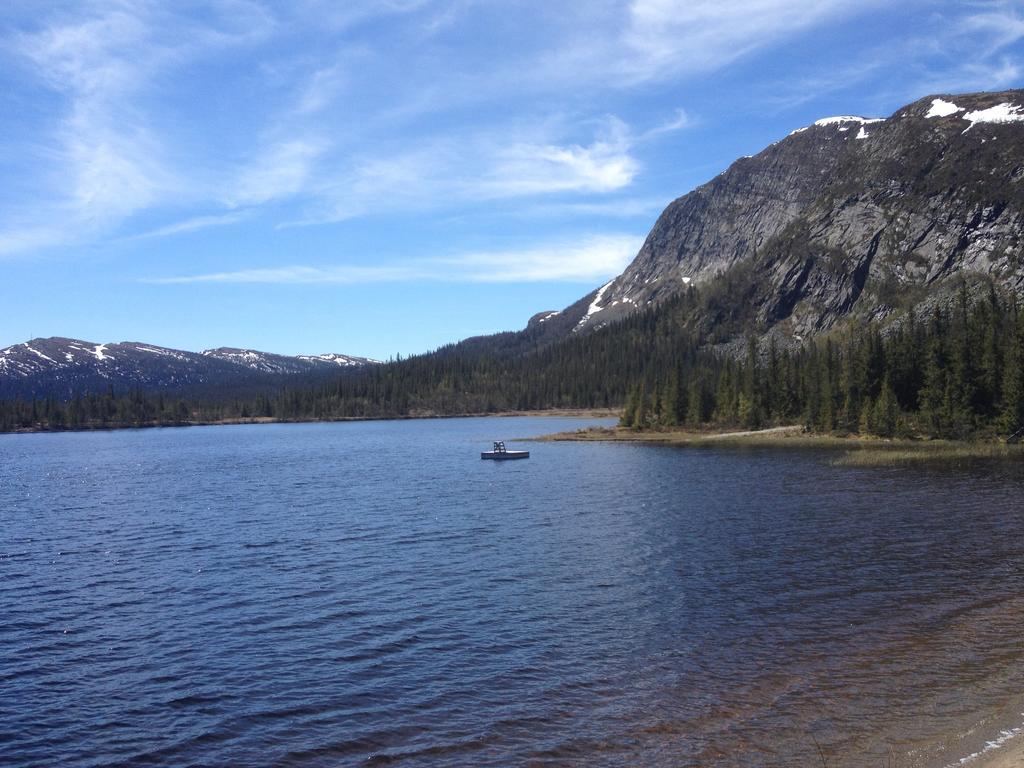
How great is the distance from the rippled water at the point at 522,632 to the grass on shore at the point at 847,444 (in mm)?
25163

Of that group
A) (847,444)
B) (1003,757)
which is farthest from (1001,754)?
(847,444)

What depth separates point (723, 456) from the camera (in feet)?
319

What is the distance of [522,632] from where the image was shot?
2750 cm

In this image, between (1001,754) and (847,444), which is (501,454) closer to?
(847,444)

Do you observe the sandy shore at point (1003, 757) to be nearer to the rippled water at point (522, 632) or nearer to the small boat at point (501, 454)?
the rippled water at point (522, 632)

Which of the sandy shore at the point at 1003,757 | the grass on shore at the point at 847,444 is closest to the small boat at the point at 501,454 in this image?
the grass on shore at the point at 847,444

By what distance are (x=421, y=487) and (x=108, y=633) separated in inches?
1779

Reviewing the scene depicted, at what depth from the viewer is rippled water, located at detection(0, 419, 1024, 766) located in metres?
19.4

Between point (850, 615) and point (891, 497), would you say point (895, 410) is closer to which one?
point (891, 497)

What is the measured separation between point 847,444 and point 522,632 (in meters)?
89.0

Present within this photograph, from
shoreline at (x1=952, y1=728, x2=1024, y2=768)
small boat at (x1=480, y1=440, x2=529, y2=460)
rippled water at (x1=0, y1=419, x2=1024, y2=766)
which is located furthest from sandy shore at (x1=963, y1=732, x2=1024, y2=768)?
small boat at (x1=480, y1=440, x2=529, y2=460)

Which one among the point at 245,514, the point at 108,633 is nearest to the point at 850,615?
the point at 108,633

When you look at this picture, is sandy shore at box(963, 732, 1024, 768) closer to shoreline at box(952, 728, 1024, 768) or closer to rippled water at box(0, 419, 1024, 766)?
shoreline at box(952, 728, 1024, 768)

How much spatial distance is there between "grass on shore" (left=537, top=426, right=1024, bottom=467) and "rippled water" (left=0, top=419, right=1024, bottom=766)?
82.6 ft
